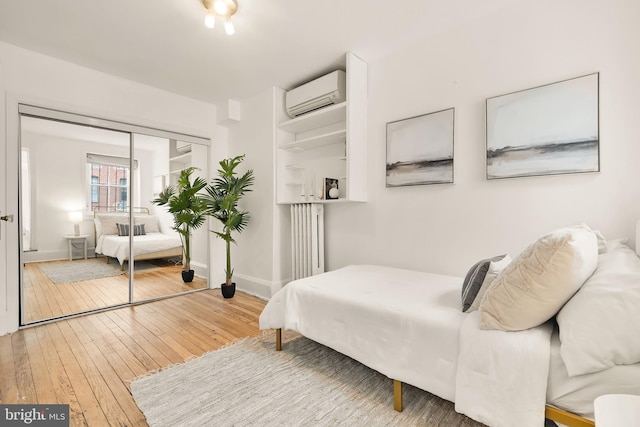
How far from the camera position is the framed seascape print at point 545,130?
178 centimetres

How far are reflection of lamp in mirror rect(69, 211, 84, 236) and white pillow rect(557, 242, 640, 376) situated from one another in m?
3.90

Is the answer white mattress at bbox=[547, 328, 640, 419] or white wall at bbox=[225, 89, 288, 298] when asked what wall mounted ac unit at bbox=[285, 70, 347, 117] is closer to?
white wall at bbox=[225, 89, 288, 298]

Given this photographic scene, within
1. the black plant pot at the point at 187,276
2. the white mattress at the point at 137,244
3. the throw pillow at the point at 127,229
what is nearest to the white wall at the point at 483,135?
the black plant pot at the point at 187,276

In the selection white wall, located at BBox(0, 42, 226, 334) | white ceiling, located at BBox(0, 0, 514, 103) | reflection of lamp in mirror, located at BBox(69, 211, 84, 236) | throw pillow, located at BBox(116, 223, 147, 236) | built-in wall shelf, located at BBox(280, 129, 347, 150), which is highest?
white ceiling, located at BBox(0, 0, 514, 103)

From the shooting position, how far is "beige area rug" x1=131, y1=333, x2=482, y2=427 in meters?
1.45

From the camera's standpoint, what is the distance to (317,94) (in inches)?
119

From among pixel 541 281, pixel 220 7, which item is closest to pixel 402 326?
pixel 541 281

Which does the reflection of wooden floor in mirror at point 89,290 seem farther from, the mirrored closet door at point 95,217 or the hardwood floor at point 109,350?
the hardwood floor at point 109,350

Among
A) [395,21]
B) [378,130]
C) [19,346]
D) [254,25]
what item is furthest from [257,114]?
[19,346]

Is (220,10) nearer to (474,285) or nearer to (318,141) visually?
(318,141)

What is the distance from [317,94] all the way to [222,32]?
1.04 m

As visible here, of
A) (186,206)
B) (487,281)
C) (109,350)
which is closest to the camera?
(487,281)

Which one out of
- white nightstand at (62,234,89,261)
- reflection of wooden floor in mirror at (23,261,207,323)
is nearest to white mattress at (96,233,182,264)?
white nightstand at (62,234,89,261)

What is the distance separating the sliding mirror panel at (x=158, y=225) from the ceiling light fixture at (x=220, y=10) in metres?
1.85
